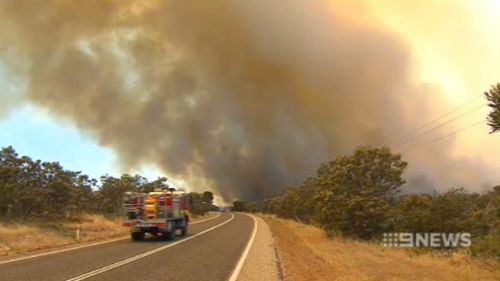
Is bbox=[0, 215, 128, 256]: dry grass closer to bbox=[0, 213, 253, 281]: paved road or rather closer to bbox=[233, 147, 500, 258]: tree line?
bbox=[0, 213, 253, 281]: paved road

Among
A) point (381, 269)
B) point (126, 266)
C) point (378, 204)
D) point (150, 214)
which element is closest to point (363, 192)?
point (378, 204)

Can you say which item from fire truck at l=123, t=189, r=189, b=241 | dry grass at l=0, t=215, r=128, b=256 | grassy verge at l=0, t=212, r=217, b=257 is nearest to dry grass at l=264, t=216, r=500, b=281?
fire truck at l=123, t=189, r=189, b=241

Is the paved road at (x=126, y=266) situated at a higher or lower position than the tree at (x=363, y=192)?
lower

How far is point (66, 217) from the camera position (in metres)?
52.9

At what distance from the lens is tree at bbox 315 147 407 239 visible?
38469mm

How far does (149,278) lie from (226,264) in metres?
4.81

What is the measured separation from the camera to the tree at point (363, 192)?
126ft

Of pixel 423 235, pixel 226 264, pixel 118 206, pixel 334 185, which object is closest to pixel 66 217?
pixel 118 206

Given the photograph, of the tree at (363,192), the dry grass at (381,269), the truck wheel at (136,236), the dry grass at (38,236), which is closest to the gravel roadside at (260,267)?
the dry grass at (381,269)

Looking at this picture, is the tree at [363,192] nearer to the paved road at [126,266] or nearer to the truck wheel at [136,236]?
the truck wheel at [136,236]

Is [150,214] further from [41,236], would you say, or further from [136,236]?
[41,236]

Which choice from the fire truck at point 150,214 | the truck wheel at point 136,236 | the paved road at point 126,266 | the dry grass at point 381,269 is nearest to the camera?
the paved road at point 126,266

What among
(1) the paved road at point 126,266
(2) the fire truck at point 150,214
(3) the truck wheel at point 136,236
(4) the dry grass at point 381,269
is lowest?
(4) the dry grass at point 381,269

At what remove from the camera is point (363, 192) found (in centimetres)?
3881
